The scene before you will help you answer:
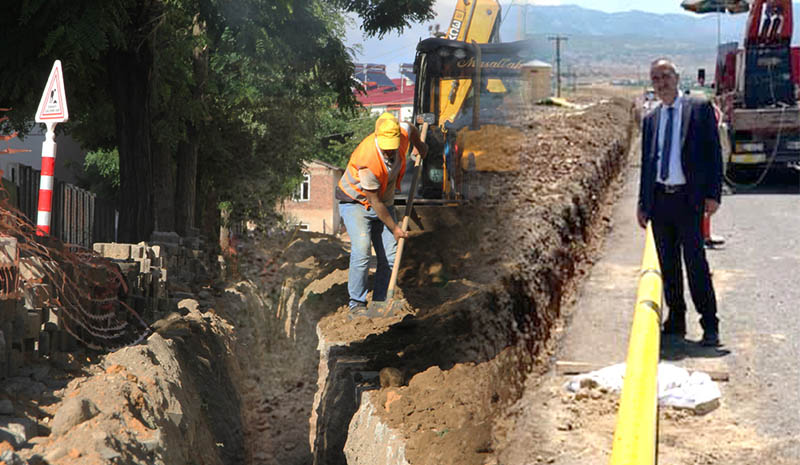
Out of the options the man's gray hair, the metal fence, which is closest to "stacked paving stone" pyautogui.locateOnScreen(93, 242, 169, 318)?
the metal fence

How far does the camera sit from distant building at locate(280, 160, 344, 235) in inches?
515

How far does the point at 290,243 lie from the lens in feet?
49.1

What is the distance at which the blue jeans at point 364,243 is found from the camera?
300 inches

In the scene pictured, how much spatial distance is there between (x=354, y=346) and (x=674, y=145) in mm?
3963

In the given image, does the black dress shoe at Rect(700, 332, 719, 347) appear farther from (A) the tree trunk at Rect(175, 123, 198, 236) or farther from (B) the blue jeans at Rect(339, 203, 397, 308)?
(A) the tree trunk at Rect(175, 123, 198, 236)

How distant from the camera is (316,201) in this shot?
44.7 feet

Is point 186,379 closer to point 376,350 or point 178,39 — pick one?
point 376,350

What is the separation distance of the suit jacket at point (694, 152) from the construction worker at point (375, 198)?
2.34 m

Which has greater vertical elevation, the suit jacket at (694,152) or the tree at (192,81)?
the tree at (192,81)

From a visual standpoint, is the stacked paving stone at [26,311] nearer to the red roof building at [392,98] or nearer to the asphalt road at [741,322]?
the asphalt road at [741,322]

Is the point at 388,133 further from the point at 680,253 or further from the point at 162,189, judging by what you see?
the point at 162,189

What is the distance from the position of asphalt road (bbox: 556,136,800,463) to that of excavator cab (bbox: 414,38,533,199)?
78.4 inches

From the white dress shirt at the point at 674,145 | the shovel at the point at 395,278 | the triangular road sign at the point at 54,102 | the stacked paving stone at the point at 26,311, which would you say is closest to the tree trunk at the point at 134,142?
the stacked paving stone at the point at 26,311

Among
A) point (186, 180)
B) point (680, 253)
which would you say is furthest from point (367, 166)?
point (186, 180)
